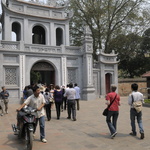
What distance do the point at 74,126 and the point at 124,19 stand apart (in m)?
22.1

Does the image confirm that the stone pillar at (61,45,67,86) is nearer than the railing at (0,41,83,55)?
No

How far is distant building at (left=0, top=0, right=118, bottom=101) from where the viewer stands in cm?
1489

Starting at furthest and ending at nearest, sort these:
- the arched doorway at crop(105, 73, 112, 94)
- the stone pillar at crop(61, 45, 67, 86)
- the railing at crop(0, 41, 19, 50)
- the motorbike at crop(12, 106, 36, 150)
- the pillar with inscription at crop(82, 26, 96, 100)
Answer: the arched doorway at crop(105, 73, 112, 94), the pillar with inscription at crop(82, 26, 96, 100), the stone pillar at crop(61, 45, 67, 86), the railing at crop(0, 41, 19, 50), the motorbike at crop(12, 106, 36, 150)

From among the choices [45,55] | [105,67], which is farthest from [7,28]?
[105,67]

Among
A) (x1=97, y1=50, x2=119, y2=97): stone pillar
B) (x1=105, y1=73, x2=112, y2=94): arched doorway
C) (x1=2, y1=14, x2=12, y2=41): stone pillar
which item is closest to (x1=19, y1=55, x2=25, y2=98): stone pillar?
(x1=2, y1=14, x2=12, y2=41): stone pillar

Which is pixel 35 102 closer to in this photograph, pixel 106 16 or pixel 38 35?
pixel 38 35

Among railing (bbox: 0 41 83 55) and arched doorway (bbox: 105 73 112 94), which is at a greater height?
railing (bbox: 0 41 83 55)

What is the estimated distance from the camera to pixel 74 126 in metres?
7.09

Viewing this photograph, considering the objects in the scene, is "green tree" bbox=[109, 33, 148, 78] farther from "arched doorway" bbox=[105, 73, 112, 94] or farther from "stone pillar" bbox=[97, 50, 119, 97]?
"arched doorway" bbox=[105, 73, 112, 94]

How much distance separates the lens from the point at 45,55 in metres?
16.0

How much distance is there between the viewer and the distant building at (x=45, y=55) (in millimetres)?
14891

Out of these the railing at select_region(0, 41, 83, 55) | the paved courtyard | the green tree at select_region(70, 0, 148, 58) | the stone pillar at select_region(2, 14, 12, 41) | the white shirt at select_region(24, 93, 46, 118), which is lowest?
the paved courtyard

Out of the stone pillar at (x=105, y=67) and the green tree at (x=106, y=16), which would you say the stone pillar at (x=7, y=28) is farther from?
the green tree at (x=106, y=16)

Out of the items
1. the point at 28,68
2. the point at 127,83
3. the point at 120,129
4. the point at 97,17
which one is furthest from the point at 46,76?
the point at 120,129
